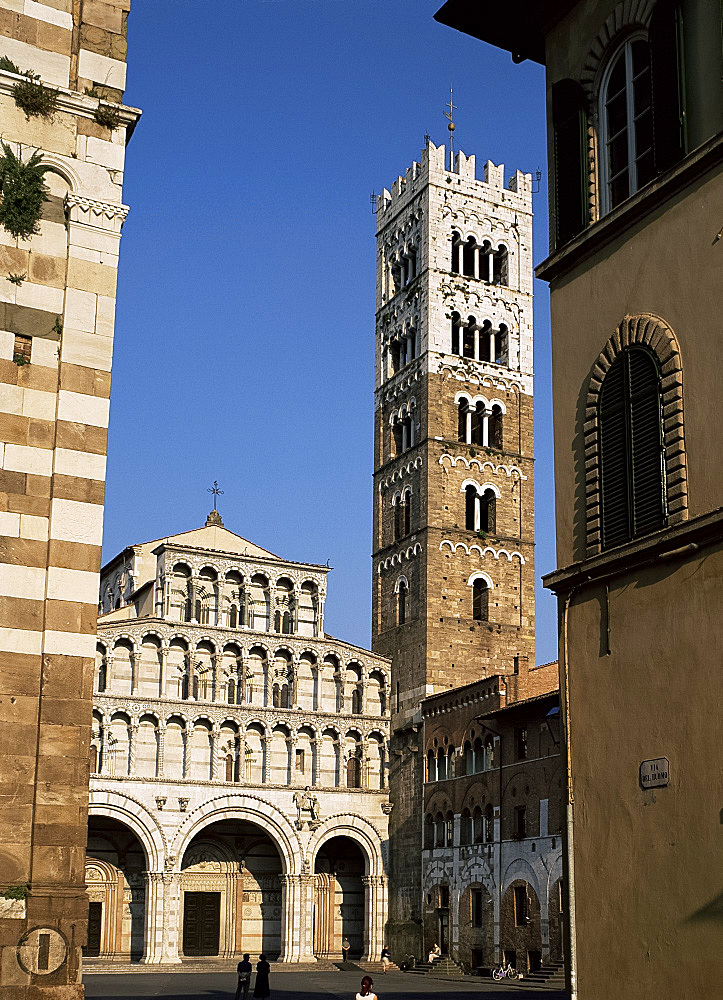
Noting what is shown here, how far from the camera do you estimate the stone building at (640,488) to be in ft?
35.0

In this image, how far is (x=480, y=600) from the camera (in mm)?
47750

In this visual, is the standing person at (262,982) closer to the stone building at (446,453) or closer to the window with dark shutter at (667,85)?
the stone building at (446,453)

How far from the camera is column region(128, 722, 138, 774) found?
42.2m

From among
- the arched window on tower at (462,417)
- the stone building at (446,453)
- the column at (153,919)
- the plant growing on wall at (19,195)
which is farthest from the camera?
the arched window on tower at (462,417)

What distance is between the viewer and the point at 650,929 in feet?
35.3

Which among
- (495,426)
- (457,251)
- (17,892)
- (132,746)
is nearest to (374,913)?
(132,746)

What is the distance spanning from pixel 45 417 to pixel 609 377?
5641 mm

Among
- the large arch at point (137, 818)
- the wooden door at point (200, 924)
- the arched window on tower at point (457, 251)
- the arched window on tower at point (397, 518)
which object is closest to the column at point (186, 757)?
the large arch at point (137, 818)

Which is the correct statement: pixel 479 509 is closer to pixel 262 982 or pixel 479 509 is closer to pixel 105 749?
pixel 105 749

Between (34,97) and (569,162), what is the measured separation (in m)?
A: 5.74

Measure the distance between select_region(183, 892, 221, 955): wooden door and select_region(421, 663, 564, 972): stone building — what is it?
24.7 feet

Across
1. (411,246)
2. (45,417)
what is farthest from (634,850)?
(411,246)

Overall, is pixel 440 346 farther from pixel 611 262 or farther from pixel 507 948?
pixel 611 262

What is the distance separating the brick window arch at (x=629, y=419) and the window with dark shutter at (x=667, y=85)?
1.58 meters
